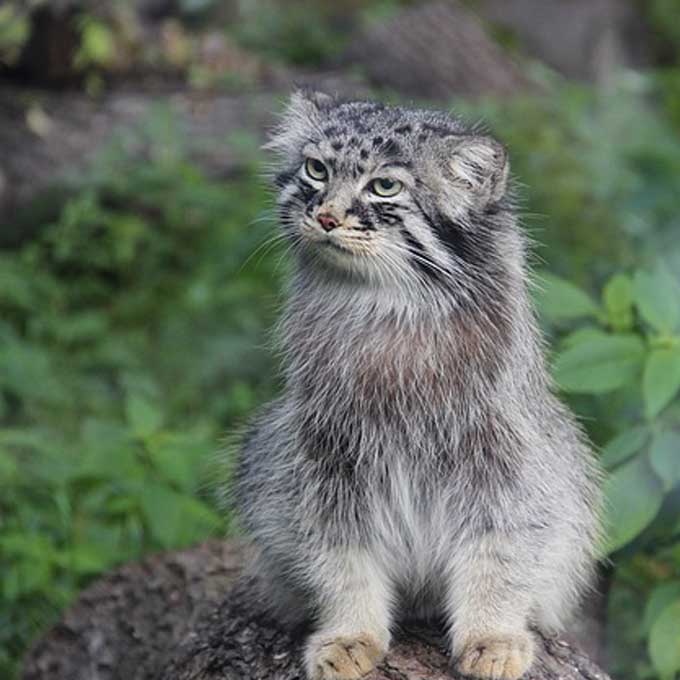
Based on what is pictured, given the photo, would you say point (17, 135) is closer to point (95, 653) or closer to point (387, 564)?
point (95, 653)

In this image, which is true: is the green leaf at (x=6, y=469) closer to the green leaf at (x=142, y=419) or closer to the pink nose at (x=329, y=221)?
the green leaf at (x=142, y=419)

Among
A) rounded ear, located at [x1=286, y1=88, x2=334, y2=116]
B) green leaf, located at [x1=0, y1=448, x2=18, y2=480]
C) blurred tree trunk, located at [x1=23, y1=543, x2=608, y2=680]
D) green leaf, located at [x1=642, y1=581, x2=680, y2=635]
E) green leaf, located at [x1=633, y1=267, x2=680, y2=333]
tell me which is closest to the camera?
rounded ear, located at [x1=286, y1=88, x2=334, y2=116]

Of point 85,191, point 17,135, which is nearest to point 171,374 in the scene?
point 85,191

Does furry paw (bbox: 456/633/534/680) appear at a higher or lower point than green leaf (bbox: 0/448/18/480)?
higher

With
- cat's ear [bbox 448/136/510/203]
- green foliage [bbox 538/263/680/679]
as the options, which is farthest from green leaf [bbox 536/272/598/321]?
cat's ear [bbox 448/136/510/203]

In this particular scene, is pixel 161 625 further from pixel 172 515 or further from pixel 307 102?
pixel 307 102

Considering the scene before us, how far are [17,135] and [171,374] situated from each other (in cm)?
202

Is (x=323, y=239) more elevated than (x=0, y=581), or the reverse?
(x=323, y=239)

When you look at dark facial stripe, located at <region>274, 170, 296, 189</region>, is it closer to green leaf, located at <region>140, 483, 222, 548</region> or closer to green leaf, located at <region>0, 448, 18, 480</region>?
green leaf, located at <region>140, 483, 222, 548</region>

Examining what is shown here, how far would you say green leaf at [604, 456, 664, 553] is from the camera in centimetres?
498

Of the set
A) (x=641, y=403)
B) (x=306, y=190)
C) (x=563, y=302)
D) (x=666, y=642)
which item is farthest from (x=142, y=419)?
(x=666, y=642)

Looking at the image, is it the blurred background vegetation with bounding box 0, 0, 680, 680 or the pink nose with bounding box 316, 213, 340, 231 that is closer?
the pink nose with bounding box 316, 213, 340, 231

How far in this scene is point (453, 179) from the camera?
4363 mm

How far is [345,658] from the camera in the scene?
4281 mm
